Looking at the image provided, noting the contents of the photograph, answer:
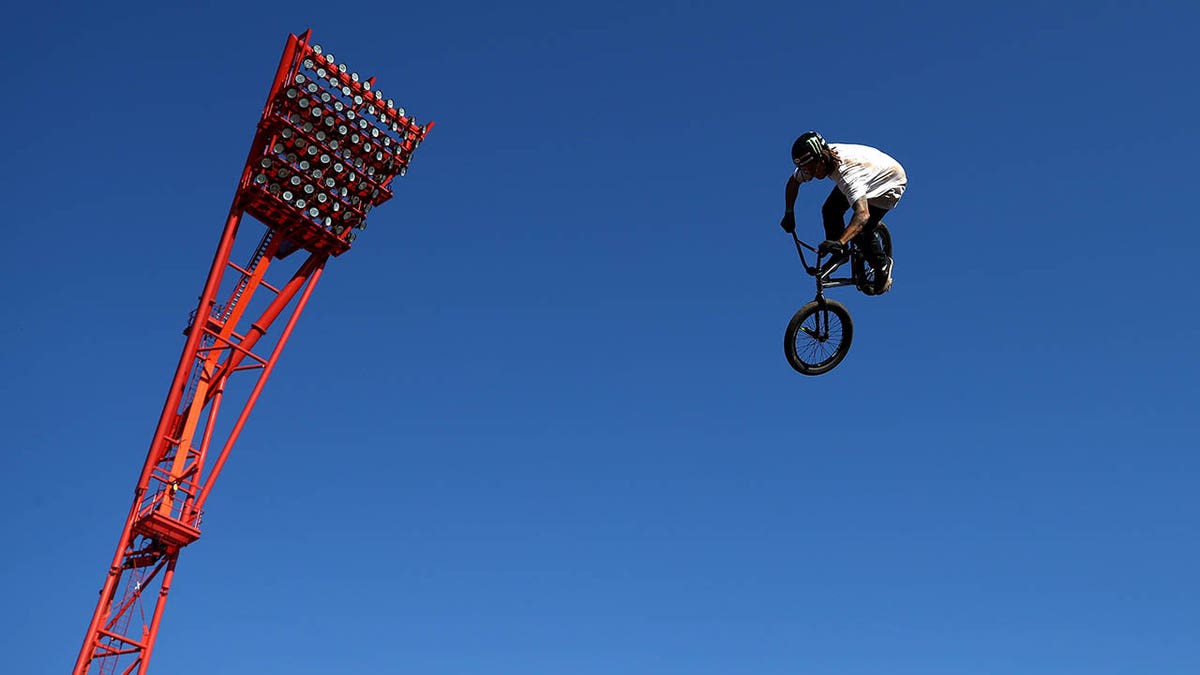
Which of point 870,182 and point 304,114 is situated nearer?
point 870,182

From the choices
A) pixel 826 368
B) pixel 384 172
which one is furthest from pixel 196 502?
pixel 826 368

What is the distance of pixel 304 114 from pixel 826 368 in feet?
142

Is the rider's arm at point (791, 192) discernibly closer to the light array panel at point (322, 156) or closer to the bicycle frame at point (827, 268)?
the bicycle frame at point (827, 268)

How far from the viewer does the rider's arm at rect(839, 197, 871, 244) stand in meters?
16.7

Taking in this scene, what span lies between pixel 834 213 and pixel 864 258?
0.80 m

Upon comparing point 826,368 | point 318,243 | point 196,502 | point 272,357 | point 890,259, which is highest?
point 318,243

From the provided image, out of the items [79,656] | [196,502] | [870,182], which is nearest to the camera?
[870,182]

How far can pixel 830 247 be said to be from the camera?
16812 mm

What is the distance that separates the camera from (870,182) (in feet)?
56.4

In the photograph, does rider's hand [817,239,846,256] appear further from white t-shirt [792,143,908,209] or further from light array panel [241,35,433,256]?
light array panel [241,35,433,256]

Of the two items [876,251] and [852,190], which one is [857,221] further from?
[876,251]

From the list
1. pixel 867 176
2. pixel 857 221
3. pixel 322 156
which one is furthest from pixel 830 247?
pixel 322 156

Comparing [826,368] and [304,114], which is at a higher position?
[304,114]

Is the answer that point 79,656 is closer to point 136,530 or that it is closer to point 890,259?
point 136,530
